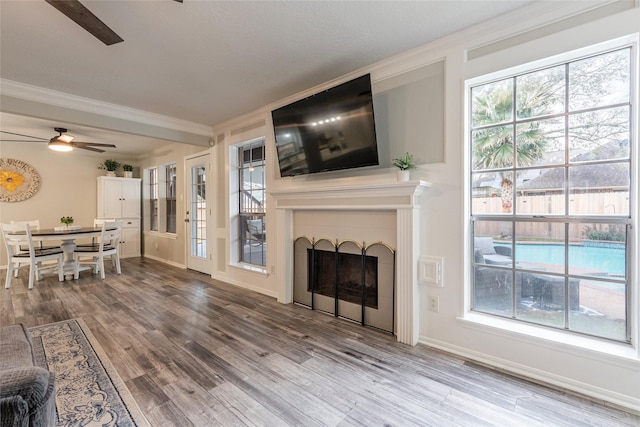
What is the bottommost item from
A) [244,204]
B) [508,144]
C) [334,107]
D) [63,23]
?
[244,204]

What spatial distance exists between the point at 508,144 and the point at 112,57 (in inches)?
138

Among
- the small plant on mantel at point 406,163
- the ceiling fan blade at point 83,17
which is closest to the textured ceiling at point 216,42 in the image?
the ceiling fan blade at point 83,17

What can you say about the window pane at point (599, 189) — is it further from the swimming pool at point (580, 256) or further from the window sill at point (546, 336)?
the window sill at point (546, 336)

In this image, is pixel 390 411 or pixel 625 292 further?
pixel 625 292

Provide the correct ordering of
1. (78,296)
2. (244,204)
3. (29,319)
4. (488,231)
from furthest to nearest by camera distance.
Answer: (244,204) < (78,296) < (29,319) < (488,231)

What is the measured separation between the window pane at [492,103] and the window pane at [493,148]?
0.26 feet

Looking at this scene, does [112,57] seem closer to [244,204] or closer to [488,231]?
[244,204]

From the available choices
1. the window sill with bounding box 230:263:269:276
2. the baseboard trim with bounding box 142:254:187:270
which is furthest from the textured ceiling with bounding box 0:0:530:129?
the baseboard trim with bounding box 142:254:187:270

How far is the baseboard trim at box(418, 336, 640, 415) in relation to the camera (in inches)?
66.0

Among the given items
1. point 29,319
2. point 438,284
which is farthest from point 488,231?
point 29,319

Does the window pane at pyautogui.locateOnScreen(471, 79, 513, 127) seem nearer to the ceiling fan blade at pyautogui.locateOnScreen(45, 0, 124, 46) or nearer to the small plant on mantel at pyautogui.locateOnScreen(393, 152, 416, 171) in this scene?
the small plant on mantel at pyautogui.locateOnScreen(393, 152, 416, 171)

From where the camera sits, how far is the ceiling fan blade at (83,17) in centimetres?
148

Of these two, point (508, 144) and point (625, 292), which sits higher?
point (508, 144)

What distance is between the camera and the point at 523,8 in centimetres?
195
